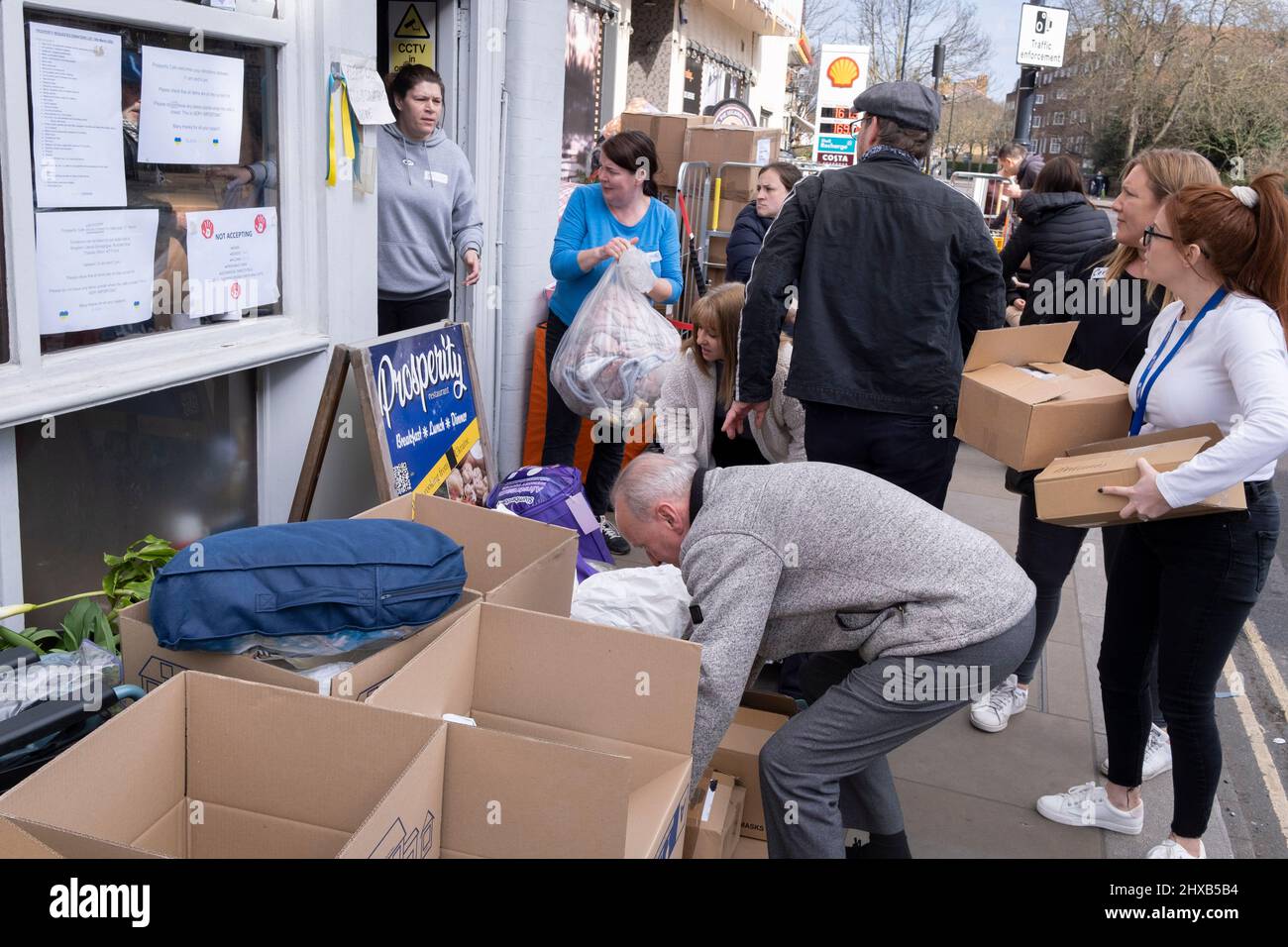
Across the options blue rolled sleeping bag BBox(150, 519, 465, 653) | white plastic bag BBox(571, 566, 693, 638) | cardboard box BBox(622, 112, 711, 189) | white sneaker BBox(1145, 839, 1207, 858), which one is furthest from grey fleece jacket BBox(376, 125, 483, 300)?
cardboard box BBox(622, 112, 711, 189)

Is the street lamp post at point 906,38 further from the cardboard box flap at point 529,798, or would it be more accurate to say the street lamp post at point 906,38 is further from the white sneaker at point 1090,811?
the cardboard box flap at point 529,798

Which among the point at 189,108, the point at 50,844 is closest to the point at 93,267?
the point at 189,108

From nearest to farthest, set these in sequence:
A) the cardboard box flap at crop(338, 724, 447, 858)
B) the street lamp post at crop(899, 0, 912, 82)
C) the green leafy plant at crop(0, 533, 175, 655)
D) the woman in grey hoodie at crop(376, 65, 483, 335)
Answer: the cardboard box flap at crop(338, 724, 447, 858) → the green leafy plant at crop(0, 533, 175, 655) → the woman in grey hoodie at crop(376, 65, 483, 335) → the street lamp post at crop(899, 0, 912, 82)

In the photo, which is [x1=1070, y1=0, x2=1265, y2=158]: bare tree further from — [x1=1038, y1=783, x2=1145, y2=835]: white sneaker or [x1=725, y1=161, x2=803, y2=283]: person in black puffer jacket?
[x1=1038, y1=783, x2=1145, y2=835]: white sneaker

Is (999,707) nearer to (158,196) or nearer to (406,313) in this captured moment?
(406,313)

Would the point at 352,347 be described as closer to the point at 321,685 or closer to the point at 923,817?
the point at 321,685

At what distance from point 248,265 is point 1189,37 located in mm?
30621

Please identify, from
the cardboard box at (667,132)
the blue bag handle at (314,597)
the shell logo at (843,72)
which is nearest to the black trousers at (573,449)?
the blue bag handle at (314,597)

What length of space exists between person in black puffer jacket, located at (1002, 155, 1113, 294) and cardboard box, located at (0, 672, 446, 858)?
4.67 metres

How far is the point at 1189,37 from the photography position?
28.0 metres

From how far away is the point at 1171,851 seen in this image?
315cm

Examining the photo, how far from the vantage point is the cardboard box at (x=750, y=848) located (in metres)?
2.98

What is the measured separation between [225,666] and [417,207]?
286cm

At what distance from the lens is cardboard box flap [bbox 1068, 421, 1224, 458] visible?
2.74 meters
